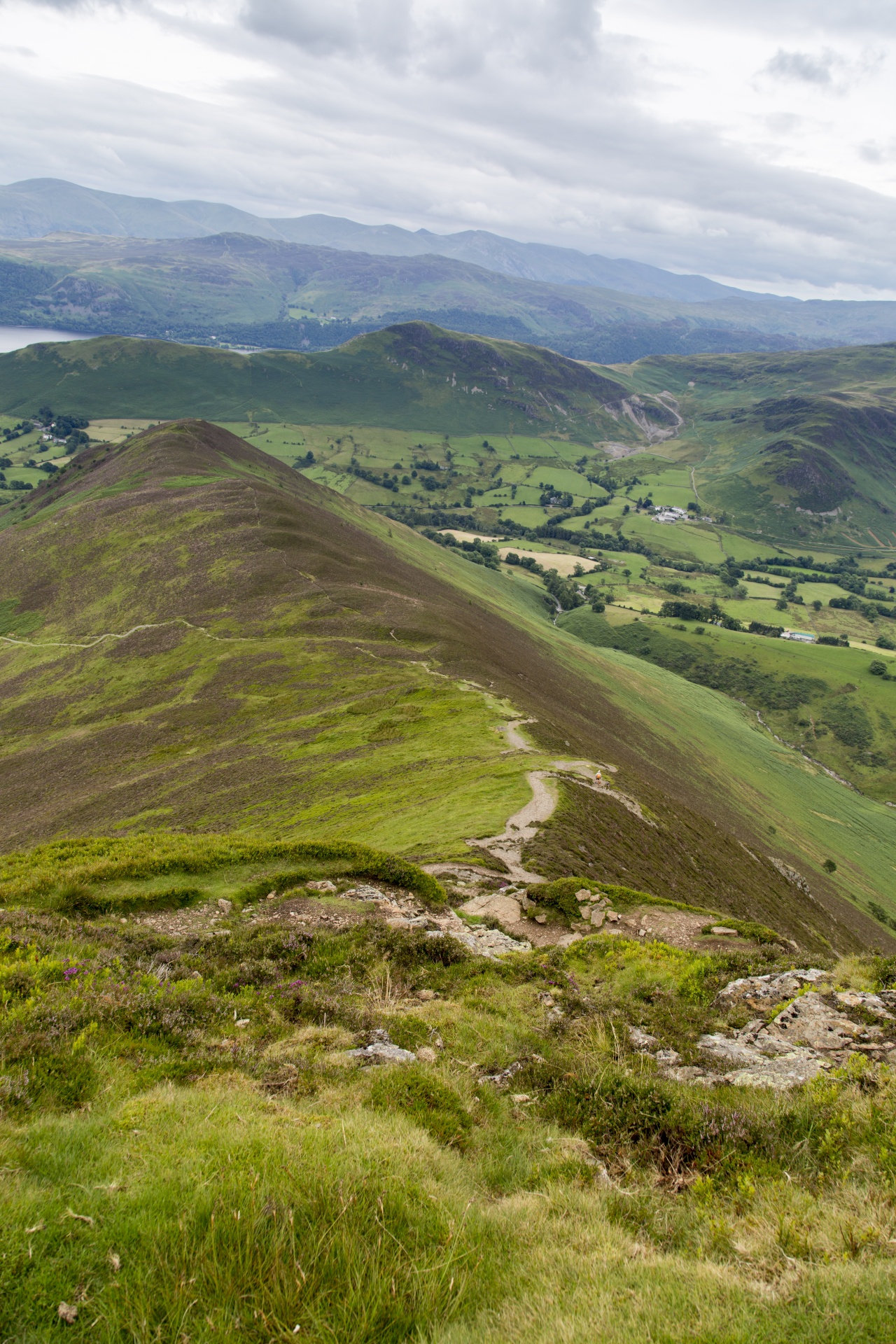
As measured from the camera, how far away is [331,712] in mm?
62094

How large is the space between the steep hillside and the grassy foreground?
19.1 metres

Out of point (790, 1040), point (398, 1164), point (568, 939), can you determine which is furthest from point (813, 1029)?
point (568, 939)

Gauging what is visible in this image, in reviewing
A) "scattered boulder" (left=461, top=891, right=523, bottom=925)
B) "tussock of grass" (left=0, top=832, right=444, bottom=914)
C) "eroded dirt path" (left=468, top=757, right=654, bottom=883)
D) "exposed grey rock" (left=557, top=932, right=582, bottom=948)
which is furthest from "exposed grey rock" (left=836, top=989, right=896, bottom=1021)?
"eroded dirt path" (left=468, top=757, right=654, bottom=883)

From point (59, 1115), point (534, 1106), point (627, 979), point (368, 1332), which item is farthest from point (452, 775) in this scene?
point (368, 1332)

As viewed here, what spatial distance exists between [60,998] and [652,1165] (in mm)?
11543

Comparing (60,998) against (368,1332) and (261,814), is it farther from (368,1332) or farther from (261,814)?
(261,814)

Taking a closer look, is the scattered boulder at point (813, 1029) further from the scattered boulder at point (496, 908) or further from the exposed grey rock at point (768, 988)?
the scattered boulder at point (496, 908)

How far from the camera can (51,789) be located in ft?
→ 187

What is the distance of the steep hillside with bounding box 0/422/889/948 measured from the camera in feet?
151

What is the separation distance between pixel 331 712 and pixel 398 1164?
5433cm

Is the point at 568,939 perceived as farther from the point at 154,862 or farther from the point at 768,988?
the point at 154,862

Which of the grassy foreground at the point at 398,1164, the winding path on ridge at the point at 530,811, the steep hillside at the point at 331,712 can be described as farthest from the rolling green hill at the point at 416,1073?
the steep hillside at the point at 331,712

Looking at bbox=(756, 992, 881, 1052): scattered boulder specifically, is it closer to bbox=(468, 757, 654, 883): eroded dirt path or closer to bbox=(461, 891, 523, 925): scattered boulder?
bbox=(461, 891, 523, 925): scattered boulder

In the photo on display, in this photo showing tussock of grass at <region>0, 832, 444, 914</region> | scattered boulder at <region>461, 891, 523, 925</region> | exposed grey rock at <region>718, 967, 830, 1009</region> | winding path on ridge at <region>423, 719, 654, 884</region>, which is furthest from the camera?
winding path on ridge at <region>423, 719, 654, 884</region>
